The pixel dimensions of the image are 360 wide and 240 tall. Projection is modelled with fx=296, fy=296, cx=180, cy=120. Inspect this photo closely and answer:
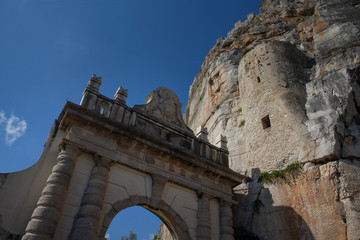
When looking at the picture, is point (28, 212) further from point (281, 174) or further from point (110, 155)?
point (281, 174)

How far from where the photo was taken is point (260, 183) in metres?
13.0

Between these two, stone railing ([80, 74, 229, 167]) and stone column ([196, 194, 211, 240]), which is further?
stone railing ([80, 74, 229, 167])

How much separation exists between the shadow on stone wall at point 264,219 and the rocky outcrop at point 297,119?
38mm

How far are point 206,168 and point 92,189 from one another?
14.4 ft

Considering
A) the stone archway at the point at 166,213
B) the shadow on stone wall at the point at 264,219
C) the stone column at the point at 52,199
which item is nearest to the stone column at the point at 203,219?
the stone archway at the point at 166,213

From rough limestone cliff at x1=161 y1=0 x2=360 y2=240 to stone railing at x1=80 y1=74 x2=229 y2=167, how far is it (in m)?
2.60

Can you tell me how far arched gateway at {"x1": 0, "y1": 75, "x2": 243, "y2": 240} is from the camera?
7715 millimetres

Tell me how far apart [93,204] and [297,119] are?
9844 mm

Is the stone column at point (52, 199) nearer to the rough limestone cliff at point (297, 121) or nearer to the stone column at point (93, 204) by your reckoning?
the stone column at point (93, 204)

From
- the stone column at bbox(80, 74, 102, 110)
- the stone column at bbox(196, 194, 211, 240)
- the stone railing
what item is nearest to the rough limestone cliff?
the stone column at bbox(196, 194, 211, 240)

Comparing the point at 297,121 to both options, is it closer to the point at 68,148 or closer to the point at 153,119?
the point at 153,119

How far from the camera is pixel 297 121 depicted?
1356cm

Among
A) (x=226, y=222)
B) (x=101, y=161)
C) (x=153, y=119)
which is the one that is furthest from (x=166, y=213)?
(x=153, y=119)

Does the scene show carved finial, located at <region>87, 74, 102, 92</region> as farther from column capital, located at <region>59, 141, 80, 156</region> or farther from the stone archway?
the stone archway
